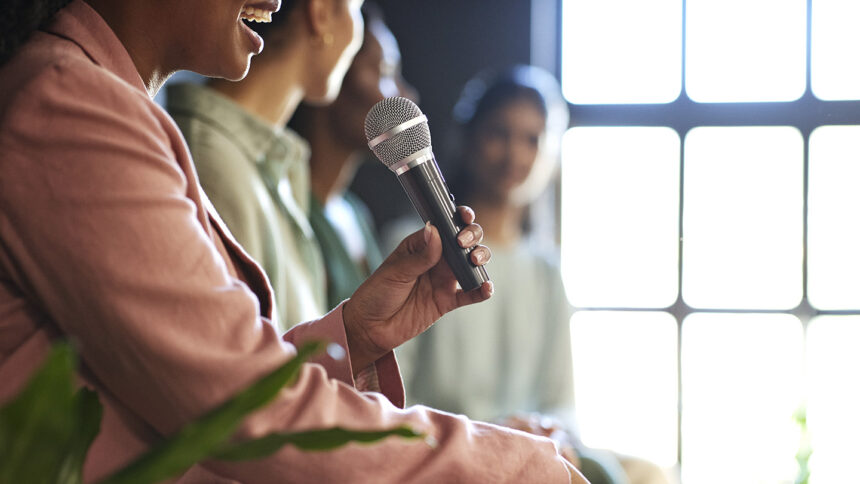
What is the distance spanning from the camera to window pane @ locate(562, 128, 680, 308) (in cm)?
274

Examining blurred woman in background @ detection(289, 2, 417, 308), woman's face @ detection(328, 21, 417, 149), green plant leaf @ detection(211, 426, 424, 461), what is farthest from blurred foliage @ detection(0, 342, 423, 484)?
woman's face @ detection(328, 21, 417, 149)

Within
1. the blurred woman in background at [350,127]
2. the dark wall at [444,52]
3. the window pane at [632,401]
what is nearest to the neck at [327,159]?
the blurred woman in background at [350,127]

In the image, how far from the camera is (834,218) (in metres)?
2.71

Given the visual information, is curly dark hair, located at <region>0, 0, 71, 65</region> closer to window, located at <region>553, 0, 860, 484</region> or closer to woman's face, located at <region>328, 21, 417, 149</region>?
woman's face, located at <region>328, 21, 417, 149</region>

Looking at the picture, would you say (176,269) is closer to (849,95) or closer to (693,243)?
(693,243)

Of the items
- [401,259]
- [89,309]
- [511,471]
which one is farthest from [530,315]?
[89,309]

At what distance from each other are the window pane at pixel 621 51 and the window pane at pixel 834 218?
1.51 ft

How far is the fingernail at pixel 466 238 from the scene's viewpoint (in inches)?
34.2

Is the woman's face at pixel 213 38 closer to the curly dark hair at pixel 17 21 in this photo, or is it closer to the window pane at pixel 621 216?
the curly dark hair at pixel 17 21

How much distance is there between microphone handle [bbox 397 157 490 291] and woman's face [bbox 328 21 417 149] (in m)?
1.23

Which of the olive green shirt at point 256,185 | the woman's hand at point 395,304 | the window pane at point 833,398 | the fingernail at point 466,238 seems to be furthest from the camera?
the window pane at point 833,398

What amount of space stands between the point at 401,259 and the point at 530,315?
1.43 meters

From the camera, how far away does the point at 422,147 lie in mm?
892

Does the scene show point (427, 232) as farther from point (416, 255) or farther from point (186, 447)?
point (186, 447)
